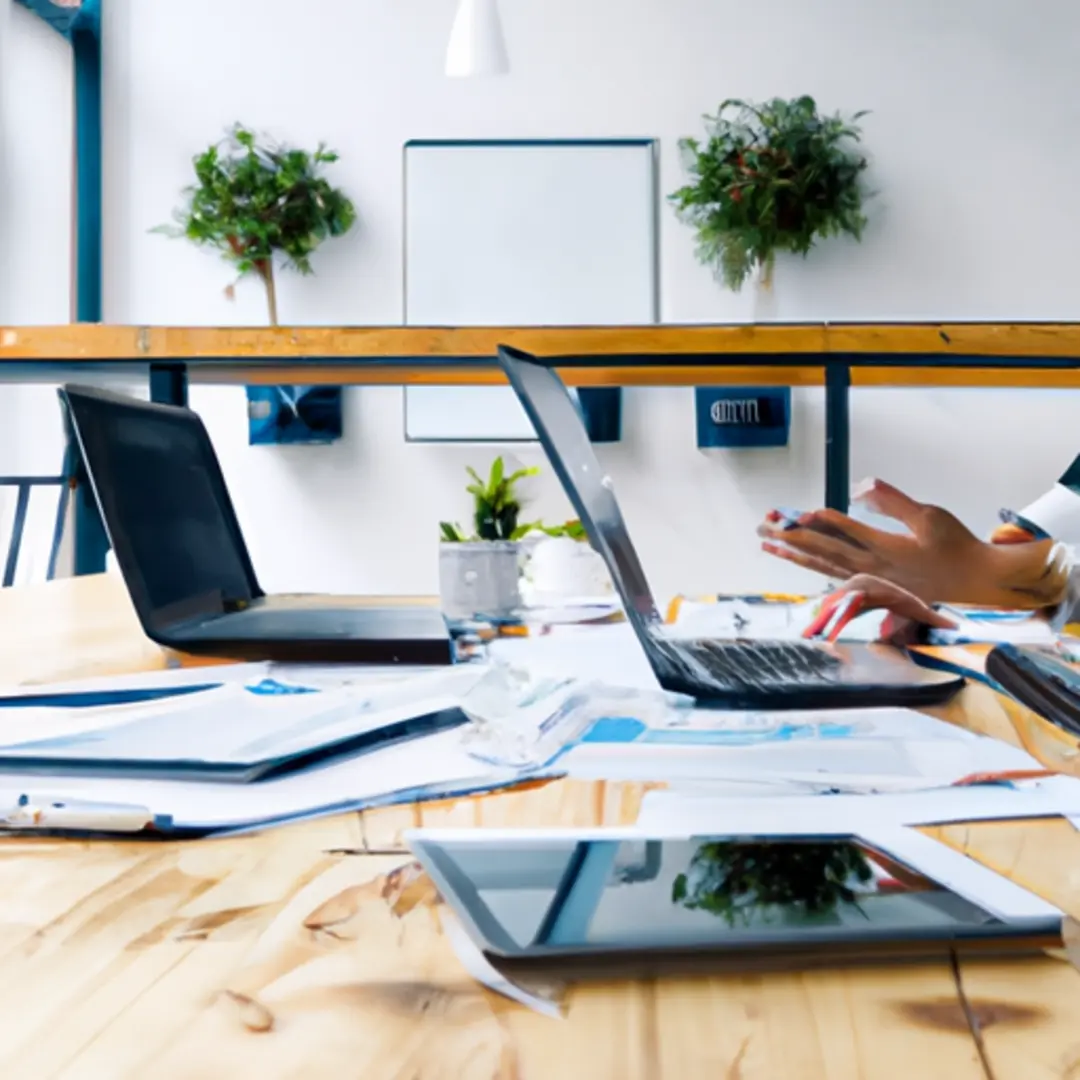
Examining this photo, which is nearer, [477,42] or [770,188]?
[477,42]

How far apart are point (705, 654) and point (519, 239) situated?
303 centimetres

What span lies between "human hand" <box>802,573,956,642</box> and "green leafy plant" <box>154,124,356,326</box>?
289 centimetres

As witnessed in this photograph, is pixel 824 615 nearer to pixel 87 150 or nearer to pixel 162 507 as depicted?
pixel 162 507

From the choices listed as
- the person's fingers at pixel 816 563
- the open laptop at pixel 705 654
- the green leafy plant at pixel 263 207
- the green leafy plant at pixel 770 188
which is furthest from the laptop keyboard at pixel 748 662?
Result: the green leafy plant at pixel 263 207

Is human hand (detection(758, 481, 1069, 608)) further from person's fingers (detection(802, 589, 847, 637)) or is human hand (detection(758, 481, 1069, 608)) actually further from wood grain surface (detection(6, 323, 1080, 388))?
wood grain surface (detection(6, 323, 1080, 388))

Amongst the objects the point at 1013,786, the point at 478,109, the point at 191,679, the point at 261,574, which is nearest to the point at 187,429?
the point at 191,679

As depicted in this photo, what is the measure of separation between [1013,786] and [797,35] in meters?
3.64

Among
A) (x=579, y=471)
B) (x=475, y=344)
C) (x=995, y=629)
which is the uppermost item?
(x=475, y=344)

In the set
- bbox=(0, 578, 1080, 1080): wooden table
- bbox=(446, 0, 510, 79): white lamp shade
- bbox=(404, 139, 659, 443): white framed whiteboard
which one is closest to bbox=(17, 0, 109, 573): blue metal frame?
bbox=(404, 139, 659, 443): white framed whiteboard

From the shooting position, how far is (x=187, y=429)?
880mm

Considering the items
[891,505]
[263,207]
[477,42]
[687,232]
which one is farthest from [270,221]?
[891,505]

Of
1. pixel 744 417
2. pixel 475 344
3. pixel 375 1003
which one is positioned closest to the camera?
pixel 375 1003

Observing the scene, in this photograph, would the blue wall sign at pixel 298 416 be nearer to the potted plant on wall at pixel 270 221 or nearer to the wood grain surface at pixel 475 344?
the potted plant on wall at pixel 270 221

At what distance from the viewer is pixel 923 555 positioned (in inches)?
32.1
